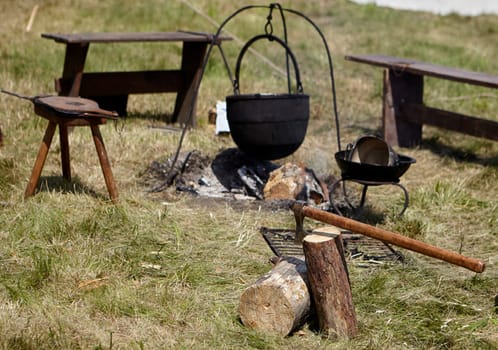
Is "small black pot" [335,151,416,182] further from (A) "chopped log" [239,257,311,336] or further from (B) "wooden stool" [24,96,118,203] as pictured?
(A) "chopped log" [239,257,311,336]

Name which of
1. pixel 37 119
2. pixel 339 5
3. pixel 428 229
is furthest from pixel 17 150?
pixel 339 5

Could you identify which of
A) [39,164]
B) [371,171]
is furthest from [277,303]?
[39,164]

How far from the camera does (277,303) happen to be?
389 centimetres

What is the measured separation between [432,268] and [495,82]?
9.20 ft

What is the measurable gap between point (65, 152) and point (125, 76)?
2723mm

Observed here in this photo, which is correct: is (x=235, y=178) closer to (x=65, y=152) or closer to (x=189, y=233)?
(x=65, y=152)

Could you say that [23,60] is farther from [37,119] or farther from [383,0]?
[383,0]

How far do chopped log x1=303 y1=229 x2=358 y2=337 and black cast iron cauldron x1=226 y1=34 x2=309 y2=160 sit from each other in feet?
9.16

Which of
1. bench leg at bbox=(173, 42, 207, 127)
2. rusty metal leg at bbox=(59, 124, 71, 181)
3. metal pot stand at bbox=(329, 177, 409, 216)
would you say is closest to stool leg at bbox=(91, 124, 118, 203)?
rusty metal leg at bbox=(59, 124, 71, 181)

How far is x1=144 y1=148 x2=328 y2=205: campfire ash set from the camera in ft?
21.5

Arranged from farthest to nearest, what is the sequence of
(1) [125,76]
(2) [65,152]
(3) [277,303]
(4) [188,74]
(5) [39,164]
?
(4) [188,74] < (1) [125,76] < (2) [65,152] < (5) [39,164] < (3) [277,303]

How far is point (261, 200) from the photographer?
641 cm

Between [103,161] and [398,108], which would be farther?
[398,108]

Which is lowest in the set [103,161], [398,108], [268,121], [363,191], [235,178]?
[235,178]
